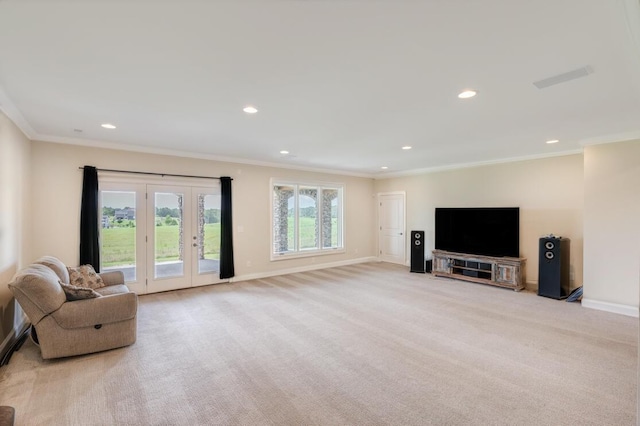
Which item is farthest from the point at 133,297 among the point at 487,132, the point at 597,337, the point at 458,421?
the point at 597,337

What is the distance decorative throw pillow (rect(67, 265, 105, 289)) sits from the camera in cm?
403

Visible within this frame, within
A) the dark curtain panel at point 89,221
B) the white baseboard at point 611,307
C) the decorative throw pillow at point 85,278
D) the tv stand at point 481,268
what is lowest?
the white baseboard at point 611,307

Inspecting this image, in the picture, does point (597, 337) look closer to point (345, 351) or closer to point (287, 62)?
point (345, 351)

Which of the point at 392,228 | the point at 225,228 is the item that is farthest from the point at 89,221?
the point at 392,228

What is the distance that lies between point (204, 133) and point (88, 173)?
7.18 feet

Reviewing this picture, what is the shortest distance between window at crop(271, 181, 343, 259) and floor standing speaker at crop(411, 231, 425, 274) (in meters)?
2.05

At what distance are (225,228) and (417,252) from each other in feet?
15.4

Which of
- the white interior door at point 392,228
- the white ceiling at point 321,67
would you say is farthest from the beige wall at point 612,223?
the white interior door at point 392,228

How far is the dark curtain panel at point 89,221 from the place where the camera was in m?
4.73

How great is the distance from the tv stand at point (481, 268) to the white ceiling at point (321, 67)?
268 centimetres

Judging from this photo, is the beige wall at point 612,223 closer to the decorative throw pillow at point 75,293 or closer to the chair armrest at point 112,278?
the decorative throw pillow at point 75,293

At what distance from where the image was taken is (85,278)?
163 inches

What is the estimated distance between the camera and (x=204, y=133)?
4.38 meters

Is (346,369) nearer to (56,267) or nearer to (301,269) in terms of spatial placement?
(56,267)
